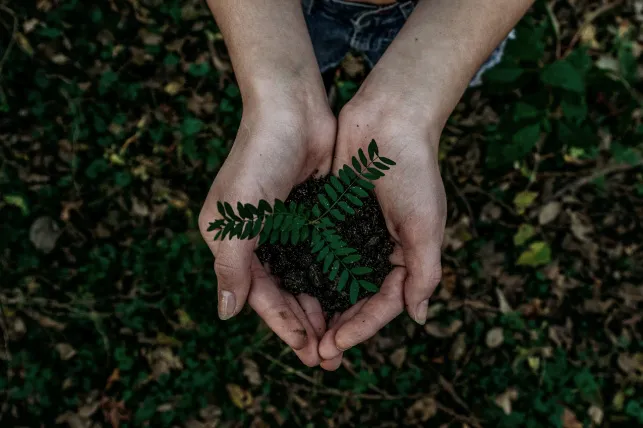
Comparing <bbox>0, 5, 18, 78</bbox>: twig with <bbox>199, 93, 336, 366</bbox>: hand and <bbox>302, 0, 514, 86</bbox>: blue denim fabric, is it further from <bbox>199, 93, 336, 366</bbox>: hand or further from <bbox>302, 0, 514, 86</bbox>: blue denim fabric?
<bbox>199, 93, 336, 366</bbox>: hand

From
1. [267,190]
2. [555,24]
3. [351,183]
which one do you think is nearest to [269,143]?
[267,190]

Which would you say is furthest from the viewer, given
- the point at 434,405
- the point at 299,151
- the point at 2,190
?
the point at 2,190

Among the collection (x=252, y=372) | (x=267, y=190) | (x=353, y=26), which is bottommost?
(x=252, y=372)

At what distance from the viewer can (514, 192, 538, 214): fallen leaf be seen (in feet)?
13.0

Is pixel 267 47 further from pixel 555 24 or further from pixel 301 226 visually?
pixel 555 24

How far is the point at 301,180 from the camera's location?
108 inches

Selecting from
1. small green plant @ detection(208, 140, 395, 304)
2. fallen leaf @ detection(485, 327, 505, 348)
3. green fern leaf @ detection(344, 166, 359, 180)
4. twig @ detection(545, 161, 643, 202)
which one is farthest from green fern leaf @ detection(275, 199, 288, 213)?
twig @ detection(545, 161, 643, 202)

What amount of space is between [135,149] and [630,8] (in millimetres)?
3945

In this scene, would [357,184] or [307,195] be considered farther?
[307,195]

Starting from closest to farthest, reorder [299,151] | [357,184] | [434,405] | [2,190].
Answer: [357,184] → [299,151] → [434,405] → [2,190]

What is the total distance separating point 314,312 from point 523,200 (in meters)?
2.07

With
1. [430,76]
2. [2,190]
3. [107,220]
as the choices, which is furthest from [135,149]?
[430,76]

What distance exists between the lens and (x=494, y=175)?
400 cm

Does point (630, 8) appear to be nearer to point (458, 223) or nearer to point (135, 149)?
point (458, 223)
